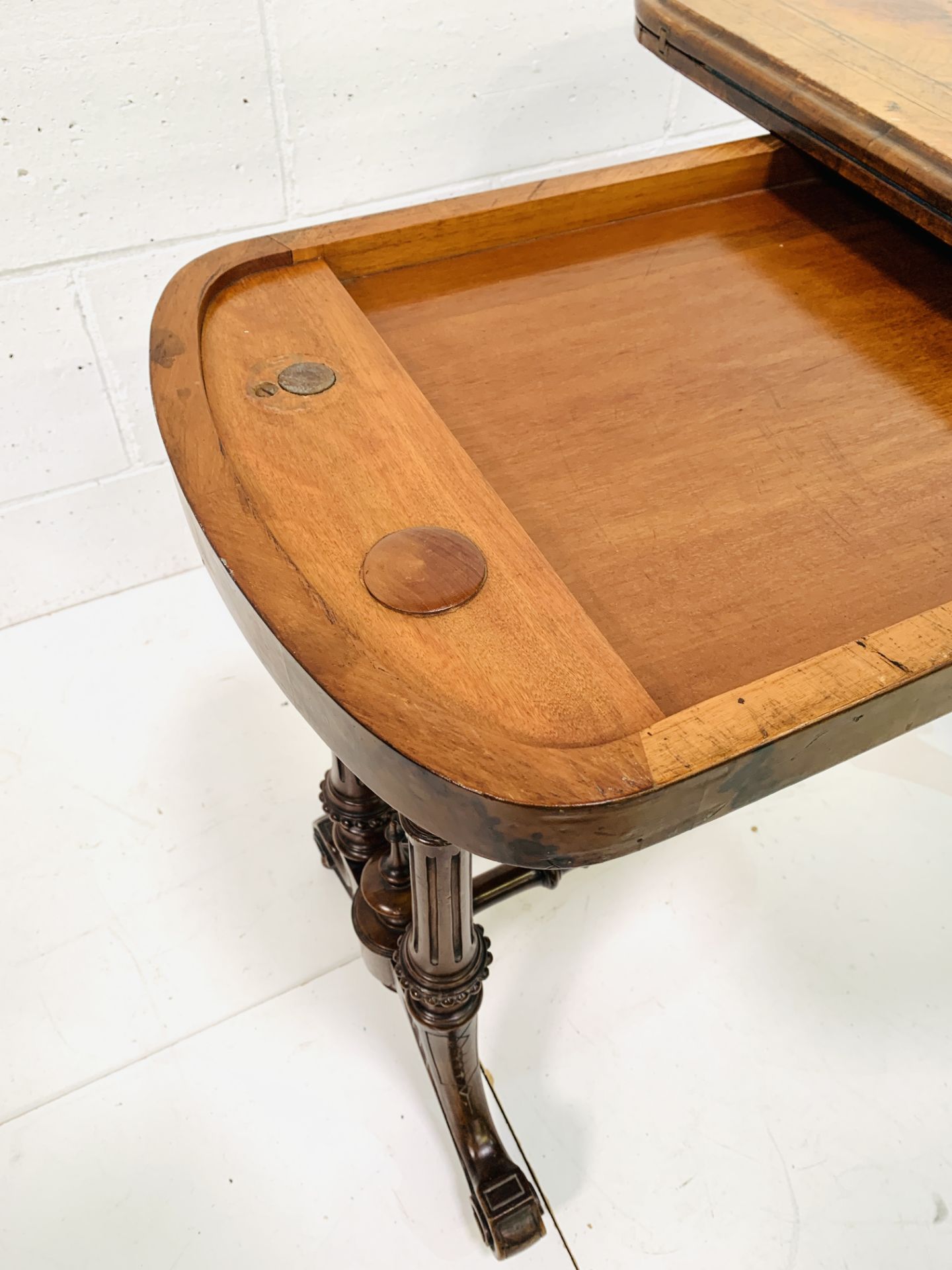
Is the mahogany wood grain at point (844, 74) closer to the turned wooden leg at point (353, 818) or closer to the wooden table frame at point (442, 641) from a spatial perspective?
the wooden table frame at point (442, 641)

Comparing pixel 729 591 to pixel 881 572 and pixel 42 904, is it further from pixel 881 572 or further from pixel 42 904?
pixel 42 904

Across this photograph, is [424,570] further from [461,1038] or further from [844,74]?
[844,74]

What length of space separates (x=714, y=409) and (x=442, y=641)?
33cm

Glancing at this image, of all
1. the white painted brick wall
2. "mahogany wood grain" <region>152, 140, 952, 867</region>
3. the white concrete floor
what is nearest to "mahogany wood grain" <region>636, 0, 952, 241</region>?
"mahogany wood grain" <region>152, 140, 952, 867</region>

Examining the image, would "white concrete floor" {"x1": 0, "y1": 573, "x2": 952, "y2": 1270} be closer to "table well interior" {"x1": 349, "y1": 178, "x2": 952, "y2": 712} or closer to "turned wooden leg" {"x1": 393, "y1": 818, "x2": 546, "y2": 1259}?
"turned wooden leg" {"x1": 393, "y1": 818, "x2": 546, "y2": 1259}

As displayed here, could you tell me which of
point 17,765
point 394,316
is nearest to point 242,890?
point 17,765

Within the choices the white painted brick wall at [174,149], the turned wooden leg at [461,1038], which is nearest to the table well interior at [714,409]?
the turned wooden leg at [461,1038]

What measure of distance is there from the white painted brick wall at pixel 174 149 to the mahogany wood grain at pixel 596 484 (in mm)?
568

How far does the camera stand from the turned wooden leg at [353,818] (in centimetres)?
111

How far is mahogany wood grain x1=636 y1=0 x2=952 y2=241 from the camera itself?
2.79 feet

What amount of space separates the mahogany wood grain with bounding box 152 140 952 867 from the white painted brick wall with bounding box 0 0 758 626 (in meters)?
0.57

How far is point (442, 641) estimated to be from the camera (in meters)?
0.59

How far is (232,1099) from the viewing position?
1.09 m

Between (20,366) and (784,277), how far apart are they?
3.35 ft
